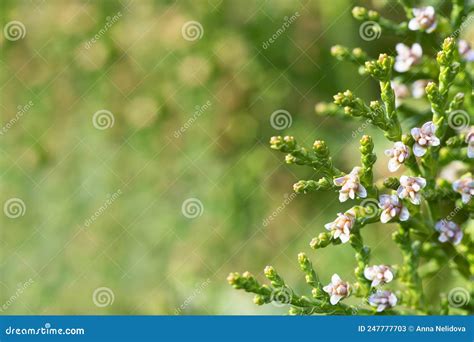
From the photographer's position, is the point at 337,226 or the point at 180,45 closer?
the point at 337,226

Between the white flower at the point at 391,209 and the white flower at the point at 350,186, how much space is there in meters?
0.11

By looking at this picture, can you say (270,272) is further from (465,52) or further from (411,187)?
(465,52)

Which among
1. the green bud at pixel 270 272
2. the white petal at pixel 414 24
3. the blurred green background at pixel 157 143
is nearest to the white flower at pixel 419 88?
the white petal at pixel 414 24

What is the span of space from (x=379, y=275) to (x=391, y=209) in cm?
32

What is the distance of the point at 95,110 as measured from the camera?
7.25 meters

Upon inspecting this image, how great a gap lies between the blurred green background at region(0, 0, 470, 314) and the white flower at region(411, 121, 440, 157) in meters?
2.67

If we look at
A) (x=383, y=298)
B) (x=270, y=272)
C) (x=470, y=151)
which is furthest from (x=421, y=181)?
(x=270, y=272)

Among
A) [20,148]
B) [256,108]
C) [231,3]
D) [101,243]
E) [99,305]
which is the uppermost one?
[231,3]

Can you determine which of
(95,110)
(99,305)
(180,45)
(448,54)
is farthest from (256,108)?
(448,54)

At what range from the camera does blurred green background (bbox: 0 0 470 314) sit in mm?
6371

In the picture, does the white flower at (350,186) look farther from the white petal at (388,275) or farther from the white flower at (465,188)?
the white flower at (465,188)

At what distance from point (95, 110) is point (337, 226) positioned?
465cm

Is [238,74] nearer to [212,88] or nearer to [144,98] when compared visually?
[212,88]

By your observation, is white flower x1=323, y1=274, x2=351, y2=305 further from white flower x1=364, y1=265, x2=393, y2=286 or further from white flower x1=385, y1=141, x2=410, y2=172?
white flower x1=385, y1=141, x2=410, y2=172
